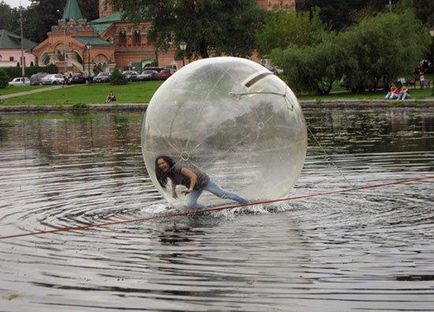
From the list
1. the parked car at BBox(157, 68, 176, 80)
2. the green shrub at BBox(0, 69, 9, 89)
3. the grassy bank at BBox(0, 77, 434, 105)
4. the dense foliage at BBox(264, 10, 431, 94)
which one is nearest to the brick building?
the parked car at BBox(157, 68, 176, 80)

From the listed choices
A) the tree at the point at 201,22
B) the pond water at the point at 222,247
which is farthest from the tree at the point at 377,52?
the pond water at the point at 222,247

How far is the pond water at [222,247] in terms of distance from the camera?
10.5 m

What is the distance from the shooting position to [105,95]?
7462 centimetres

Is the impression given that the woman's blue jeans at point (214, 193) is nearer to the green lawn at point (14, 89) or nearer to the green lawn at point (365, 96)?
the green lawn at point (365, 96)

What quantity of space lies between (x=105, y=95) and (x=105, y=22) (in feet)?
153

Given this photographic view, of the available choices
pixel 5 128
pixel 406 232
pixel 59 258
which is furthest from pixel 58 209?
pixel 5 128

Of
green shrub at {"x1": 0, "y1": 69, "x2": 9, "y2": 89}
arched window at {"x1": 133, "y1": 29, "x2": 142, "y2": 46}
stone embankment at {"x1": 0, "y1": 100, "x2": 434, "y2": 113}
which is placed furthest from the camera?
arched window at {"x1": 133, "y1": 29, "x2": 142, "y2": 46}

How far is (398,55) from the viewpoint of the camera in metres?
60.2

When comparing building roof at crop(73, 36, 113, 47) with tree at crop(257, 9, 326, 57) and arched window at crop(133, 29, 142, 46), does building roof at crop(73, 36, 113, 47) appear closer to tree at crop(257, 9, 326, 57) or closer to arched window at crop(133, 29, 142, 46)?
arched window at crop(133, 29, 142, 46)

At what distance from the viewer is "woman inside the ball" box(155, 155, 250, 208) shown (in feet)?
50.2

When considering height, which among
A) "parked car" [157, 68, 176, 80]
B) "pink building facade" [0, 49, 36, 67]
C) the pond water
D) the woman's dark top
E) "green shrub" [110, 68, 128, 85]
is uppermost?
the woman's dark top

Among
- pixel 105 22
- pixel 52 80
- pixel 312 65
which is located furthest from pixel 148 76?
pixel 312 65

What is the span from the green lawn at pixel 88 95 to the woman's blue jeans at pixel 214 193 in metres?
48.7

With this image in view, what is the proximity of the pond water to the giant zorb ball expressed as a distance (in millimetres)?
629
